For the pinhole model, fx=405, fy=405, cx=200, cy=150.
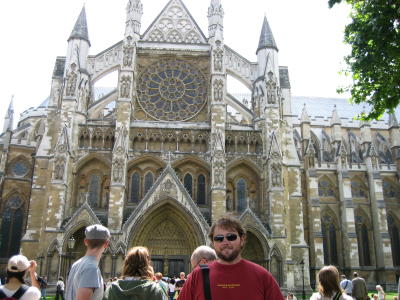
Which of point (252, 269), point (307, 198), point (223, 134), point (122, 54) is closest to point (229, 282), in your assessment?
point (252, 269)

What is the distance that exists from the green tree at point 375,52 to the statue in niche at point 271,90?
45.9 feet

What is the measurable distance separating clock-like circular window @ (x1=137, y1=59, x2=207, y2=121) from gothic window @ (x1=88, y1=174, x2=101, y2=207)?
581 centimetres

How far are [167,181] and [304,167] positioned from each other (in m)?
16.1

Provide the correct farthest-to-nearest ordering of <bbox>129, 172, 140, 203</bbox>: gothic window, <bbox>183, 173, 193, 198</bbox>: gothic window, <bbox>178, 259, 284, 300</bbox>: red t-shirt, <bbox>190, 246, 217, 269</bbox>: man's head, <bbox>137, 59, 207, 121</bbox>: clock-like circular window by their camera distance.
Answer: <bbox>137, 59, 207, 121</bbox>: clock-like circular window → <bbox>183, 173, 193, 198</bbox>: gothic window → <bbox>129, 172, 140, 203</bbox>: gothic window → <bbox>190, 246, 217, 269</bbox>: man's head → <bbox>178, 259, 284, 300</bbox>: red t-shirt

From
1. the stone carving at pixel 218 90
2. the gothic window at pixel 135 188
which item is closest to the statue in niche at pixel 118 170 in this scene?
the gothic window at pixel 135 188

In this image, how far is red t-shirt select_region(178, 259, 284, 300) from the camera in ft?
10.2

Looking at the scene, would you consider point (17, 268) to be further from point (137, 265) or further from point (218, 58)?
point (218, 58)

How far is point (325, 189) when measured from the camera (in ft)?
125

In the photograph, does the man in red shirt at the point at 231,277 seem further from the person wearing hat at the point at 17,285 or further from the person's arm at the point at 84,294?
the person wearing hat at the point at 17,285

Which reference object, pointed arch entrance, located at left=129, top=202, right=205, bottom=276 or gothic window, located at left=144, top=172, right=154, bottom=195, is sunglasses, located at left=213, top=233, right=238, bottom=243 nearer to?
pointed arch entrance, located at left=129, top=202, right=205, bottom=276

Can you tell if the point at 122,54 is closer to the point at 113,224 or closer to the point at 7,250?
the point at 113,224

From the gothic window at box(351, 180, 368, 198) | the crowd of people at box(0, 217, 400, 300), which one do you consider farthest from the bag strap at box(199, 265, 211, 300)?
the gothic window at box(351, 180, 368, 198)

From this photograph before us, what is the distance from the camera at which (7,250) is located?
105ft

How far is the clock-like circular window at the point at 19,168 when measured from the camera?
34219 mm
